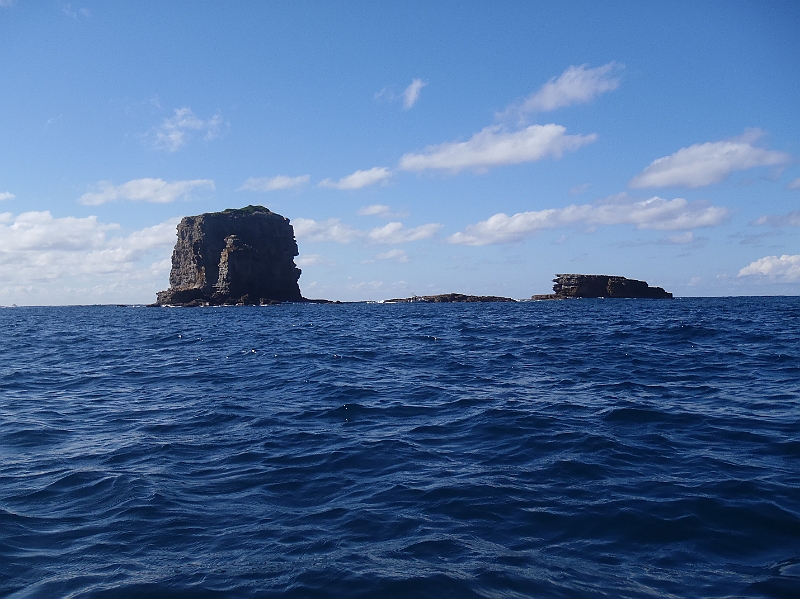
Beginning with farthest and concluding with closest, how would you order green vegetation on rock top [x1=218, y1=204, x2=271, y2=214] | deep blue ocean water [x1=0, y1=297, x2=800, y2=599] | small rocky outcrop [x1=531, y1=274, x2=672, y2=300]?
green vegetation on rock top [x1=218, y1=204, x2=271, y2=214], small rocky outcrop [x1=531, y1=274, x2=672, y2=300], deep blue ocean water [x1=0, y1=297, x2=800, y2=599]

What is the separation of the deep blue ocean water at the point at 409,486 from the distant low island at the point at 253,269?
111504 mm

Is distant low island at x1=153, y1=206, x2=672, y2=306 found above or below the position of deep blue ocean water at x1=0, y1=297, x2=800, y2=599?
above

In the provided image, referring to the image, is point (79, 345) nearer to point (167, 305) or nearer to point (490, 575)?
point (490, 575)

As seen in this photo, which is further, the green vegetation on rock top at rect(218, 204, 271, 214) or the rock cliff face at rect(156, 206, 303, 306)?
the green vegetation on rock top at rect(218, 204, 271, 214)

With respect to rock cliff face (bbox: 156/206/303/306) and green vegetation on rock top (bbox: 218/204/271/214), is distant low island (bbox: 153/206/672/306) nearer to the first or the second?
rock cliff face (bbox: 156/206/303/306)

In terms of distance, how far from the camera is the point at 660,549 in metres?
5.93

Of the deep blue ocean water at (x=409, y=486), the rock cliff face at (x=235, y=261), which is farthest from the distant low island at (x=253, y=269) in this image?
the deep blue ocean water at (x=409, y=486)

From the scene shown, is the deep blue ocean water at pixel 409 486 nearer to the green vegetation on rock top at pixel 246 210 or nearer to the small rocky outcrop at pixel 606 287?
the small rocky outcrop at pixel 606 287

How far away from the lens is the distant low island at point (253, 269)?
12425 cm

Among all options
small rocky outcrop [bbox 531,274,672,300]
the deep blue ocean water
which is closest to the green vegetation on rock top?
small rocky outcrop [bbox 531,274,672,300]

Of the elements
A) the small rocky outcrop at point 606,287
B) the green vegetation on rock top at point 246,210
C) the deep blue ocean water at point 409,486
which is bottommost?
the deep blue ocean water at point 409,486

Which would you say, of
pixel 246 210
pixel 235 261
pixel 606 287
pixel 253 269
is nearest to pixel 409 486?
pixel 235 261

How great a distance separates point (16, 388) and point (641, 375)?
1904cm

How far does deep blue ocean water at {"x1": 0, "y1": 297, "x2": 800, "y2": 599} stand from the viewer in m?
5.44
